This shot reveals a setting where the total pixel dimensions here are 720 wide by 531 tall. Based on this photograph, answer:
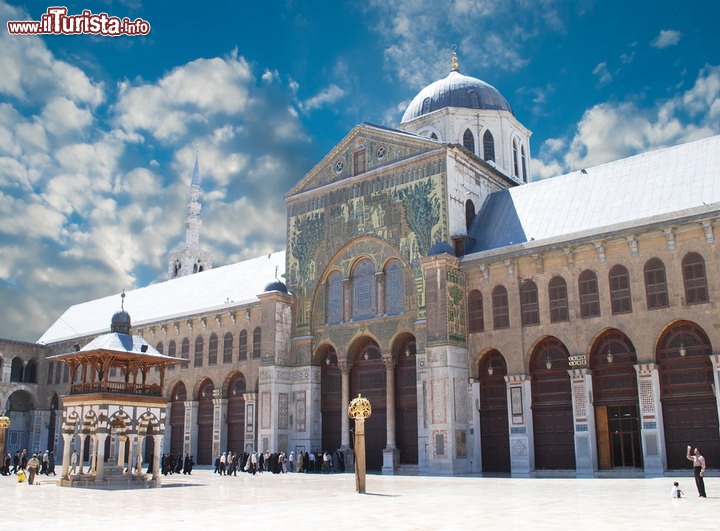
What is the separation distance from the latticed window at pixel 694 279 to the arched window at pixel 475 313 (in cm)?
802

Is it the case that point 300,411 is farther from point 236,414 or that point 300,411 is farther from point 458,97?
point 458,97

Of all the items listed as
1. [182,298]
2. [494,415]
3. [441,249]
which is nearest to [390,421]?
[494,415]

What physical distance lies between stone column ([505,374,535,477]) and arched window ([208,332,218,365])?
1883 centimetres

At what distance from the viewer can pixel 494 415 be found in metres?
29.9

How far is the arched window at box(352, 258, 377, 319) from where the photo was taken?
3378 centimetres

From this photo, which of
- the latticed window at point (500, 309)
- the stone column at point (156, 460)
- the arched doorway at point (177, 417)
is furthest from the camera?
the arched doorway at point (177, 417)

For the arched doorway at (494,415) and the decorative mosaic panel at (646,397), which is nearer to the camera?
the decorative mosaic panel at (646,397)

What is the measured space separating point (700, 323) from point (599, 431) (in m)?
5.46

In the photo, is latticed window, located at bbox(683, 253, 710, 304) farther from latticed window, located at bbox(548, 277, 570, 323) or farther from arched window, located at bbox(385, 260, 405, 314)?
arched window, located at bbox(385, 260, 405, 314)

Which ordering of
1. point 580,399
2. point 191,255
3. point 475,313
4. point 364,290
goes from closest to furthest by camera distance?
point 580,399 → point 475,313 → point 364,290 → point 191,255

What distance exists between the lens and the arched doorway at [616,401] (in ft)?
87.1

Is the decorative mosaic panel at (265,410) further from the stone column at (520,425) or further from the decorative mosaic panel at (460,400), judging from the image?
the stone column at (520,425)

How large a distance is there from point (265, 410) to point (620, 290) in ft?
56.9

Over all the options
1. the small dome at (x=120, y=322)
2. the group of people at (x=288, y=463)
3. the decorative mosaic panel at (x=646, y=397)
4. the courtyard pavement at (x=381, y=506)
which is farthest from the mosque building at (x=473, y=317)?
the small dome at (x=120, y=322)
